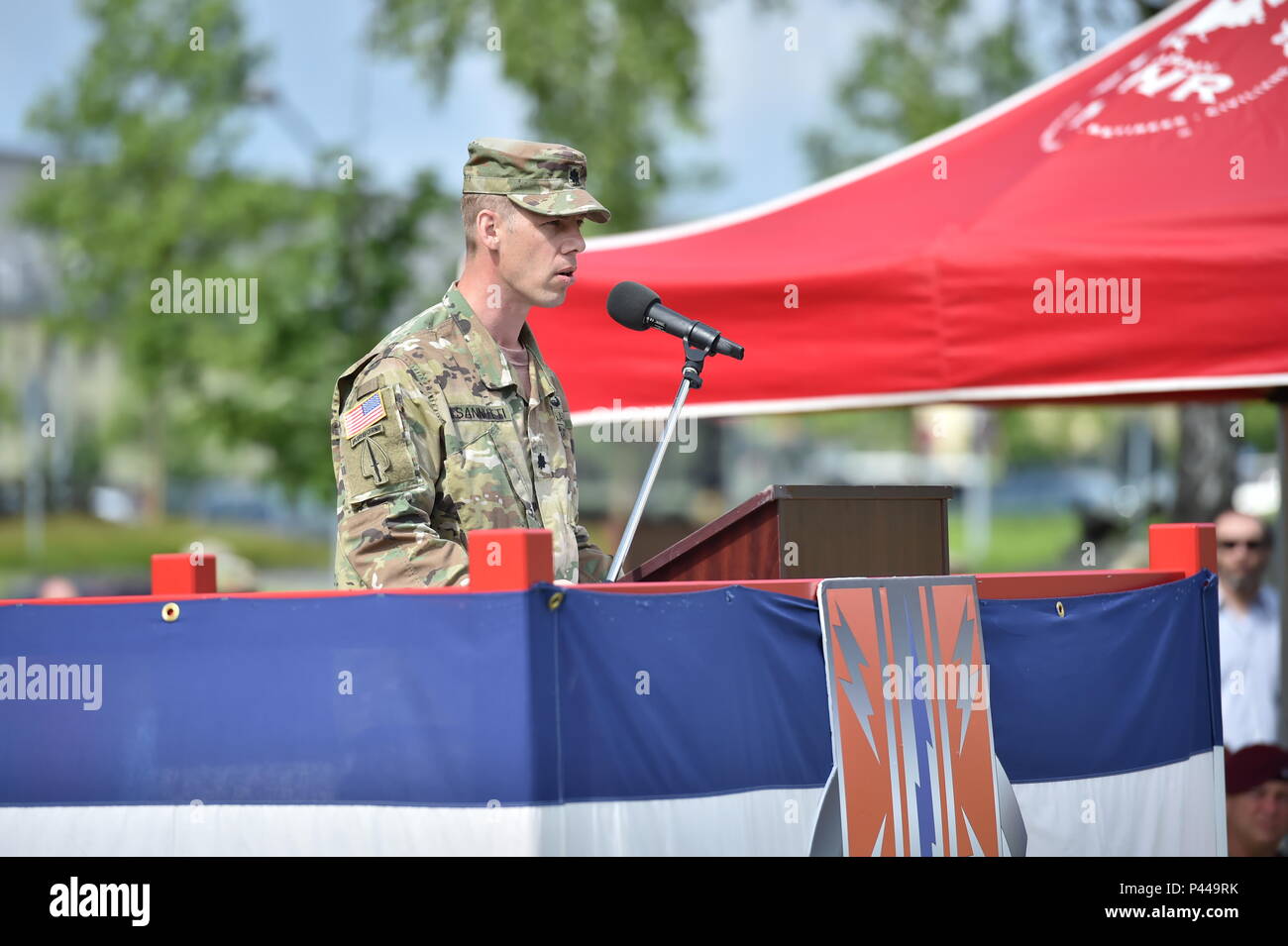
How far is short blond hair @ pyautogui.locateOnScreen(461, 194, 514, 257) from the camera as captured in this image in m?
3.89

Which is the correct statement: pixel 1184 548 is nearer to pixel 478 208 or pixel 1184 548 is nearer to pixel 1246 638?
pixel 478 208

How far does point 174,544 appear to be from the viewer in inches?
1368

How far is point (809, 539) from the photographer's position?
3.61 m

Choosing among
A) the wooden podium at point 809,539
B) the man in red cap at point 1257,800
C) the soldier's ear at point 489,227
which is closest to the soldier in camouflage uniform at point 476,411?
the soldier's ear at point 489,227

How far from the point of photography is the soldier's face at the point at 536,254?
12.7ft

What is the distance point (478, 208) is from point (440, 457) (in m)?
0.63

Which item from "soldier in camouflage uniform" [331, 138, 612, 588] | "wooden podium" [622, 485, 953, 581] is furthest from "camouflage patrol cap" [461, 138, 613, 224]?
"wooden podium" [622, 485, 953, 581]

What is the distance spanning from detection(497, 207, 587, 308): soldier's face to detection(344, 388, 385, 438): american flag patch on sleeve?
1.69ft

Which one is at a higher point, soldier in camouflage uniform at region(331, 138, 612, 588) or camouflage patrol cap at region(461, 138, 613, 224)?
camouflage patrol cap at region(461, 138, 613, 224)

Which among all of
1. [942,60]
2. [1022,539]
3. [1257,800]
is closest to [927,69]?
[942,60]

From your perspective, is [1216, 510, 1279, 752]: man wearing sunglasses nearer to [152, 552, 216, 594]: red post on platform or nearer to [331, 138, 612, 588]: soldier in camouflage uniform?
[331, 138, 612, 588]: soldier in camouflage uniform

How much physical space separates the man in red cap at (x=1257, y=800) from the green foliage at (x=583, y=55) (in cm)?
1009

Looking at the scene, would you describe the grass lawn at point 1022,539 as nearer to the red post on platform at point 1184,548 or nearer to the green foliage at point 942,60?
the green foliage at point 942,60
